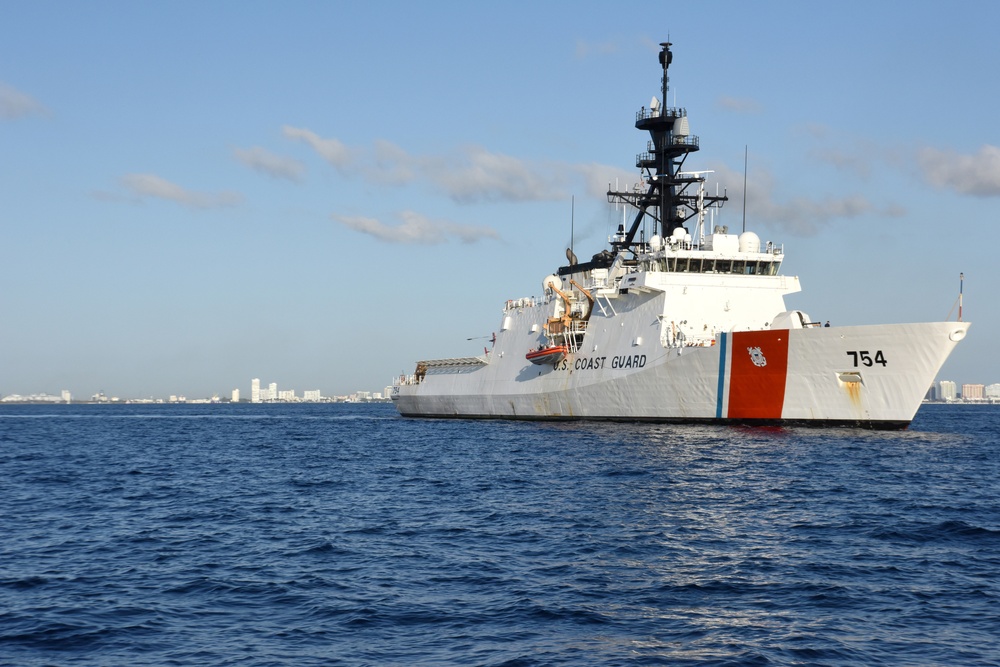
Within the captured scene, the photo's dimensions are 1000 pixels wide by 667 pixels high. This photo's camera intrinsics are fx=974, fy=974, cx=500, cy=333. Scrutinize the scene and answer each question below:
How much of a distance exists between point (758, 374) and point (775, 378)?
619 millimetres

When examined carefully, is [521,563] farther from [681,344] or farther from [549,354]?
[549,354]

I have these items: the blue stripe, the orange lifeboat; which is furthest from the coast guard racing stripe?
the orange lifeboat

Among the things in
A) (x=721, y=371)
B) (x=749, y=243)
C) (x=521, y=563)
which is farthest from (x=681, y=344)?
(x=521, y=563)

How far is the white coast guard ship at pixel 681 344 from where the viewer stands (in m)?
32.3

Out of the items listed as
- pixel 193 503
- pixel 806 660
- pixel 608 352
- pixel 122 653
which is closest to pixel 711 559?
pixel 806 660

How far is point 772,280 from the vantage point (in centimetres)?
4103

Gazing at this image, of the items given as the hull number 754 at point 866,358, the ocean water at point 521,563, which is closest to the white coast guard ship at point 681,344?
the hull number 754 at point 866,358

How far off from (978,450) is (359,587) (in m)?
25.5

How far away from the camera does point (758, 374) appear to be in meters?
34.2

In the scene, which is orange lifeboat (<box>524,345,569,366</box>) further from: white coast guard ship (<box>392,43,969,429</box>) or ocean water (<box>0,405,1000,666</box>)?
ocean water (<box>0,405,1000,666</box>)

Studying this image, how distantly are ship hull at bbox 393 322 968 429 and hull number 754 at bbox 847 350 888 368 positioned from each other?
0.03 meters

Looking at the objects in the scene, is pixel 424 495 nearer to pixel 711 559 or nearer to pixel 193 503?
pixel 193 503

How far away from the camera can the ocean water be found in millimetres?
10203

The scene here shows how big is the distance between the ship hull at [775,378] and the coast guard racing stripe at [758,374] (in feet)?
0.11
